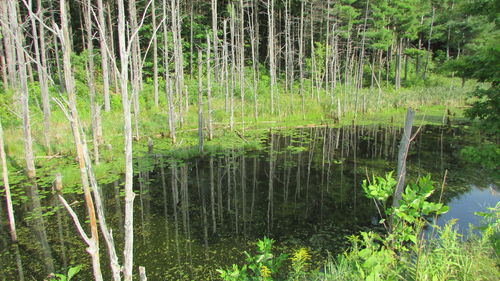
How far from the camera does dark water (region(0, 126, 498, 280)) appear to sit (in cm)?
589

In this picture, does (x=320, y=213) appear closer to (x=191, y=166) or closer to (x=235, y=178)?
(x=235, y=178)

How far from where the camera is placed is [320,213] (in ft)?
25.3

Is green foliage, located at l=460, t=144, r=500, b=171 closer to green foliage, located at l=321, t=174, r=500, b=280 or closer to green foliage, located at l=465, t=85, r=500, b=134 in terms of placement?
green foliage, located at l=465, t=85, r=500, b=134

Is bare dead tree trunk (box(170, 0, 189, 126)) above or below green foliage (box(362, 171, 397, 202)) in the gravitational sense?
above

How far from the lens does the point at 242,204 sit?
8.38 meters

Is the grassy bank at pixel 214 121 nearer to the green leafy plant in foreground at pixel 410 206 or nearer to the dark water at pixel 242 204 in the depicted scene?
the dark water at pixel 242 204

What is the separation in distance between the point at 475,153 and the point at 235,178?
6.53m

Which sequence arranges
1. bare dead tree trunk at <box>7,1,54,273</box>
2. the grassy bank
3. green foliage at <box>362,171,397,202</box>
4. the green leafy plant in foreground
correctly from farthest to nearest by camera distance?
the grassy bank
bare dead tree trunk at <box>7,1,54,273</box>
green foliage at <box>362,171,397,202</box>
the green leafy plant in foreground

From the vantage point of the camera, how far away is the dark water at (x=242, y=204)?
5.89 metres

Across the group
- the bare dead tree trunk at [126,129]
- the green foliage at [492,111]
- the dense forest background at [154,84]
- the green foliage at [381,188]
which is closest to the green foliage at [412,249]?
the green foliage at [381,188]

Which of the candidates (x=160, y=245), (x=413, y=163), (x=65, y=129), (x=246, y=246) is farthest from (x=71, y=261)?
(x=413, y=163)

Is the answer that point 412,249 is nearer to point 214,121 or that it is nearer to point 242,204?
point 242,204

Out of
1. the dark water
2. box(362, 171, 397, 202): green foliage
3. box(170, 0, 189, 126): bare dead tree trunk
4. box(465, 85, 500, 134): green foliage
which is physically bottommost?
the dark water

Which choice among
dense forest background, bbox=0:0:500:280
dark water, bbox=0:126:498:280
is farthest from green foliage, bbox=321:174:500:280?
dark water, bbox=0:126:498:280
